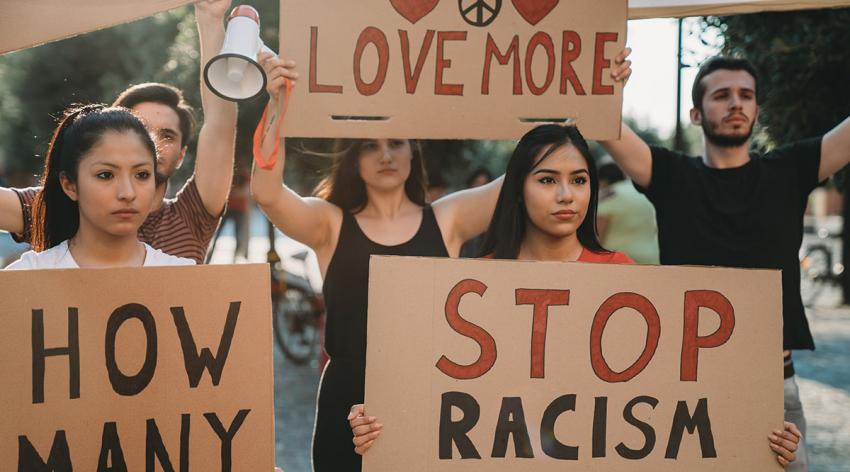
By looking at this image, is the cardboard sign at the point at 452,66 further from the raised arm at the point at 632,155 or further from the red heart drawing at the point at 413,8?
the raised arm at the point at 632,155

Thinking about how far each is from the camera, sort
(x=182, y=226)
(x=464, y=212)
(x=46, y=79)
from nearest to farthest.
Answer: (x=182, y=226) < (x=464, y=212) < (x=46, y=79)

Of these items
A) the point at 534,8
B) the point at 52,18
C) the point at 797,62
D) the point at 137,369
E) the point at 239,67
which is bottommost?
the point at 137,369

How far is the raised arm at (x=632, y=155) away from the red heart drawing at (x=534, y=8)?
0.63 metres

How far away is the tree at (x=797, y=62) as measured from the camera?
4449 mm

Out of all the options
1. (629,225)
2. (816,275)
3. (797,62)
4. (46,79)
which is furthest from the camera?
(46,79)

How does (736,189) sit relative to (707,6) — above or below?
below

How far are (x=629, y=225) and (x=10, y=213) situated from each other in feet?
12.8

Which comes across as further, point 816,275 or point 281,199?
point 816,275

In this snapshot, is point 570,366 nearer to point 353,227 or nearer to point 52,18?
point 353,227

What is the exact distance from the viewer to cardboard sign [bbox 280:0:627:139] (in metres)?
2.38

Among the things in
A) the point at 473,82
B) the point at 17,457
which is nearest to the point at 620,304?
the point at 473,82

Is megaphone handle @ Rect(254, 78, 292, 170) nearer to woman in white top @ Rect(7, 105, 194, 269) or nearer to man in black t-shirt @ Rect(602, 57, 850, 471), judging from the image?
woman in white top @ Rect(7, 105, 194, 269)

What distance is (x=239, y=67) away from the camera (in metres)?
2.15

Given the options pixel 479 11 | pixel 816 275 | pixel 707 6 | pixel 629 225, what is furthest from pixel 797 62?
pixel 816 275
